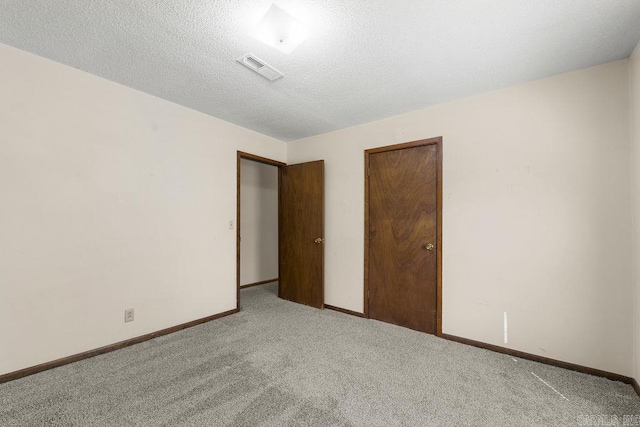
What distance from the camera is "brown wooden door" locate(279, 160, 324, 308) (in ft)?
11.7

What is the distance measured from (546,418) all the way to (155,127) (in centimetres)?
392

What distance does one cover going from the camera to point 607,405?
166 centimetres

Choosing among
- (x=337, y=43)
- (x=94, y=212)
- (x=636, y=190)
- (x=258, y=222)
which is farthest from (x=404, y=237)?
(x=94, y=212)

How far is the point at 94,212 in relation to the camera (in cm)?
223

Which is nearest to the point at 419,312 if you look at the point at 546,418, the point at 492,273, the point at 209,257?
the point at 492,273

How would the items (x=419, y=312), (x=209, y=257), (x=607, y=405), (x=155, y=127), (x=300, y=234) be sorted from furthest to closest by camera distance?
(x=300, y=234), (x=209, y=257), (x=419, y=312), (x=155, y=127), (x=607, y=405)

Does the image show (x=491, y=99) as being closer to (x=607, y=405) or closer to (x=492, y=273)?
(x=492, y=273)

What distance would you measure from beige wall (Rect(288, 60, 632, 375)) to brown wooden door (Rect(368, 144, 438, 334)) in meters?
0.17

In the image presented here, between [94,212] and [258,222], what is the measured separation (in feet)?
8.99

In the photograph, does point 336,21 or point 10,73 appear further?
point 10,73

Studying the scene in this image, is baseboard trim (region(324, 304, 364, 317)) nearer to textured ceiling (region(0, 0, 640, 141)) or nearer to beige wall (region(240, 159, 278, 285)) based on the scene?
beige wall (region(240, 159, 278, 285))

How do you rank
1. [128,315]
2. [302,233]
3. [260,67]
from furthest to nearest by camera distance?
[302,233]
[128,315]
[260,67]

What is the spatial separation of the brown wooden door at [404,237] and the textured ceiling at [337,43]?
0.77m

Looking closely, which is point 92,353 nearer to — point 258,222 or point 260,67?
point 260,67
